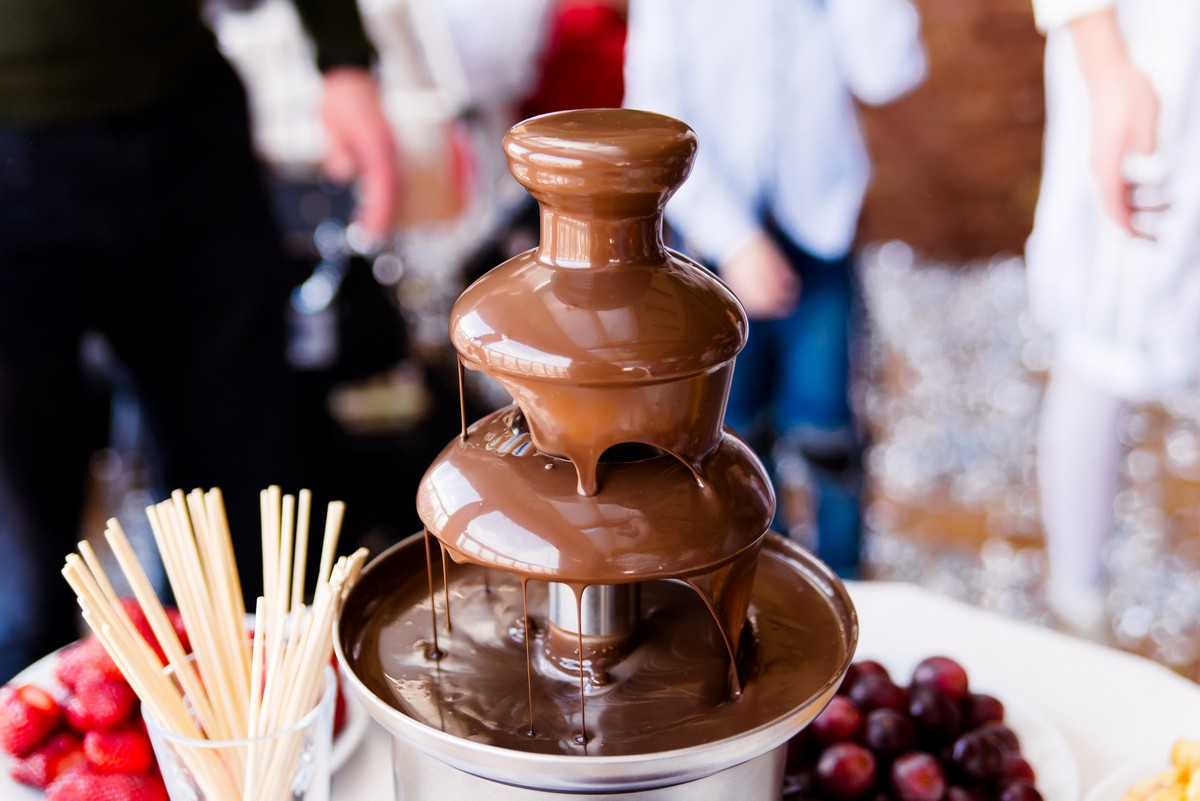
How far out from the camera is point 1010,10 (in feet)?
5.47

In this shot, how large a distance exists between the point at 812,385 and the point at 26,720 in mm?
1390

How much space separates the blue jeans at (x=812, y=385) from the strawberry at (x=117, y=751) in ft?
4.00

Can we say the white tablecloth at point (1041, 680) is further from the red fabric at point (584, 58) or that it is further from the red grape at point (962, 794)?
the red fabric at point (584, 58)

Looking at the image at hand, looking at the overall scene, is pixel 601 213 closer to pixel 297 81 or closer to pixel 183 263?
pixel 183 263

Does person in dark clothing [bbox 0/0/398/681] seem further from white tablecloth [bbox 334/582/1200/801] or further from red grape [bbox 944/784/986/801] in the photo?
red grape [bbox 944/784/986/801]

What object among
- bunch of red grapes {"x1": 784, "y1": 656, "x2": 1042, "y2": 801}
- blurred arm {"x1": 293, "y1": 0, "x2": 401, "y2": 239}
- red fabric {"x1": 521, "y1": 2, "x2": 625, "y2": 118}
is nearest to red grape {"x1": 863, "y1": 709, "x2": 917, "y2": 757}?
bunch of red grapes {"x1": 784, "y1": 656, "x2": 1042, "y2": 801}

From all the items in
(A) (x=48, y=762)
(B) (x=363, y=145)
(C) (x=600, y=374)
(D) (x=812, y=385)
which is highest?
(C) (x=600, y=374)

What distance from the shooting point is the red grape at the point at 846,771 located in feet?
3.12

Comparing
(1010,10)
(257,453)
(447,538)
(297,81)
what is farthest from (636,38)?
(447,538)

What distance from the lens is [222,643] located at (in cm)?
87

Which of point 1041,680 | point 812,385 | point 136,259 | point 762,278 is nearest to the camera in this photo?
point 1041,680

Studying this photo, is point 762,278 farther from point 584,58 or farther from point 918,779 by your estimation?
point 918,779

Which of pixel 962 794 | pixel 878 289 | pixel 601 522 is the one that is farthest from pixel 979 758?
pixel 878 289

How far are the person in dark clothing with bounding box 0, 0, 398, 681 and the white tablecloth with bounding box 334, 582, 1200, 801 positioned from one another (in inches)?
39.8
